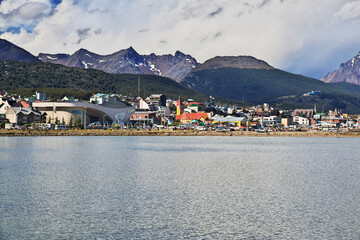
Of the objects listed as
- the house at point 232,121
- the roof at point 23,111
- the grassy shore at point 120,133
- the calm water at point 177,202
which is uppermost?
the roof at point 23,111


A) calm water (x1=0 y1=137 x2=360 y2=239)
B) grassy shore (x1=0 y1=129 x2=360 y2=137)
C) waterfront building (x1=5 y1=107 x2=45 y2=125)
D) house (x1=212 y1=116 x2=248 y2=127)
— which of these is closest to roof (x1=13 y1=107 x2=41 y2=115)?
waterfront building (x1=5 y1=107 x2=45 y2=125)

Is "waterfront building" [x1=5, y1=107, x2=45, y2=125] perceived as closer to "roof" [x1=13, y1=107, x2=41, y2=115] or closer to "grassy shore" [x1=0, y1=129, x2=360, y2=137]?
"roof" [x1=13, y1=107, x2=41, y2=115]

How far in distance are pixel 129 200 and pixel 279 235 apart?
1043cm

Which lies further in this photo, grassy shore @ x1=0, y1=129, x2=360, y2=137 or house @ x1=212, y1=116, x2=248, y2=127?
house @ x1=212, y1=116, x2=248, y2=127

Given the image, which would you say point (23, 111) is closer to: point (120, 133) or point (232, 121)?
point (120, 133)

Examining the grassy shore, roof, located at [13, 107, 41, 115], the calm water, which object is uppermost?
roof, located at [13, 107, 41, 115]

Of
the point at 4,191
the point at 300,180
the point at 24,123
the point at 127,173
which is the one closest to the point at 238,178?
the point at 300,180

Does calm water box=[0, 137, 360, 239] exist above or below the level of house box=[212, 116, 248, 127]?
below

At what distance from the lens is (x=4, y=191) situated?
2875cm

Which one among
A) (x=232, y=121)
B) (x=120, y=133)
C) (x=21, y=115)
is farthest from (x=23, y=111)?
(x=232, y=121)

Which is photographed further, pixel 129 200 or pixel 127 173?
pixel 127 173

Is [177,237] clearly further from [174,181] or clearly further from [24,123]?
[24,123]

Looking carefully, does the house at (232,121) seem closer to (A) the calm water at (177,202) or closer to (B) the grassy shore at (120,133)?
(B) the grassy shore at (120,133)

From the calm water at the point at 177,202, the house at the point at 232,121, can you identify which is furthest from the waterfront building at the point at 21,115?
the calm water at the point at 177,202
